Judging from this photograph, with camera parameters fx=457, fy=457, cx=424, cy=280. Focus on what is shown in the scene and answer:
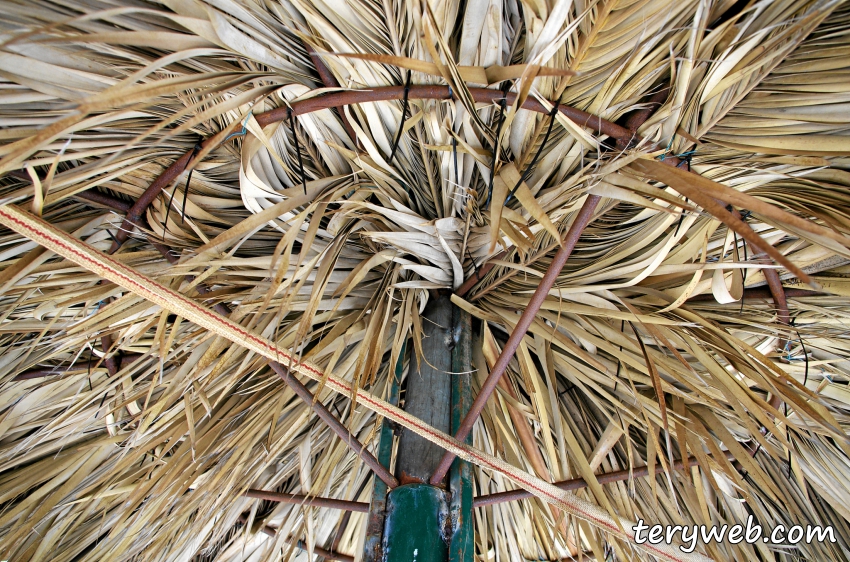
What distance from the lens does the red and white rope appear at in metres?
0.47

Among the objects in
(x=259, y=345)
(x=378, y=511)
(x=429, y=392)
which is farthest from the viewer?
(x=429, y=392)

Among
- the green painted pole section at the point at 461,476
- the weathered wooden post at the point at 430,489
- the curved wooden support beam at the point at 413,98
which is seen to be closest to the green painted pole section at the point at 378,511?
the weathered wooden post at the point at 430,489

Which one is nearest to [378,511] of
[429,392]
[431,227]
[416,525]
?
[416,525]

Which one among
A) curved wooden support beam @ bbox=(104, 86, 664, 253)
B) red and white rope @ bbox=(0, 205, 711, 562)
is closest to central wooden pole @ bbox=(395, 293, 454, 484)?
red and white rope @ bbox=(0, 205, 711, 562)

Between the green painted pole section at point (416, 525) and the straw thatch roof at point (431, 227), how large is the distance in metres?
0.12

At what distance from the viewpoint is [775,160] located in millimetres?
580

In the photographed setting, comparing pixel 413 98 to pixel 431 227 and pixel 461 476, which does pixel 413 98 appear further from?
pixel 461 476

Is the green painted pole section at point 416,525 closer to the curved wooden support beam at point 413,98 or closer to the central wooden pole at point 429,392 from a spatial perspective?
the central wooden pole at point 429,392

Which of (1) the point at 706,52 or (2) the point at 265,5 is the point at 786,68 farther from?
(2) the point at 265,5

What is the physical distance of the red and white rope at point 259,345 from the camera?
1.53 feet

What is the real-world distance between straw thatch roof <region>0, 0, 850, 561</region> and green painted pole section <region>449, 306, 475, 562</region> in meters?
0.05

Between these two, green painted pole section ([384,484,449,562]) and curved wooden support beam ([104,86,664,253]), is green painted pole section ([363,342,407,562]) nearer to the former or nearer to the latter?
green painted pole section ([384,484,449,562])

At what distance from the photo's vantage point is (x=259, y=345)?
571mm

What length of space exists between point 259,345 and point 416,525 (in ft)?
1.08
